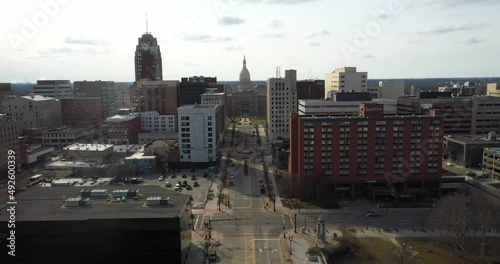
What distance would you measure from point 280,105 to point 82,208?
5474 centimetres

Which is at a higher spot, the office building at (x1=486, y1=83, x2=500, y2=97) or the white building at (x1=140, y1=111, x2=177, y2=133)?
the office building at (x1=486, y1=83, x2=500, y2=97)

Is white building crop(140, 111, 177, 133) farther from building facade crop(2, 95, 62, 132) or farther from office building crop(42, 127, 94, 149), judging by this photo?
building facade crop(2, 95, 62, 132)

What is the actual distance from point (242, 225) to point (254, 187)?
1235cm

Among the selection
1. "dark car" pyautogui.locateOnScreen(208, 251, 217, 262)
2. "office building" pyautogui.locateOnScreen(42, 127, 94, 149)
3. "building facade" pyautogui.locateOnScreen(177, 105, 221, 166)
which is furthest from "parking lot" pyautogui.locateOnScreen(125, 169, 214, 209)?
"office building" pyautogui.locateOnScreen(42, 127, 94, 149)

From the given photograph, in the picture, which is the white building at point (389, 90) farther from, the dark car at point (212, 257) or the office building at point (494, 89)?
the dark car at point (212, 257)

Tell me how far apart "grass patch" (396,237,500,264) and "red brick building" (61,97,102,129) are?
2857 inches

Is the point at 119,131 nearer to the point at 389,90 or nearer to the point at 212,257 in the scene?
the point at 212,257

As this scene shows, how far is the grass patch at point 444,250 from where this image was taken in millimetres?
29281

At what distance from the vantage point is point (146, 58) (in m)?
123

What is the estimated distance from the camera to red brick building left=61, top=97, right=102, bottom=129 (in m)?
90.8

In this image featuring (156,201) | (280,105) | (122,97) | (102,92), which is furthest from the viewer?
(122,97)

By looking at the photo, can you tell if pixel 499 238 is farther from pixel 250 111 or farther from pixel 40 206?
pixel 250 111

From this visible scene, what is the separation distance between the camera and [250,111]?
135m

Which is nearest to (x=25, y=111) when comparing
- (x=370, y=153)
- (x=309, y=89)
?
(x=309, y=89)
